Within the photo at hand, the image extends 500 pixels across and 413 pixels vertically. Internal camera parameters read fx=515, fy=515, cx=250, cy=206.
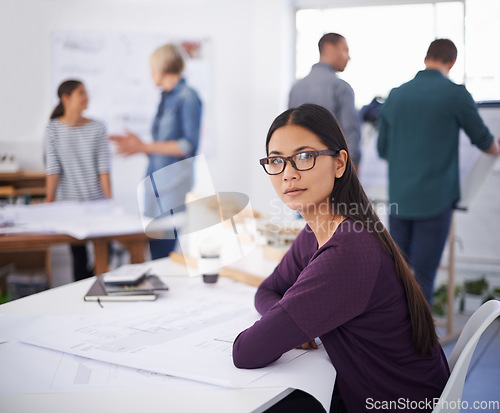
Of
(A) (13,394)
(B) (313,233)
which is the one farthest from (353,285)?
(A) (13,394)

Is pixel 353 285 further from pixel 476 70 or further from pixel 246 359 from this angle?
pixel 476 70

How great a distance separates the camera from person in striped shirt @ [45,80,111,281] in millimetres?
3139

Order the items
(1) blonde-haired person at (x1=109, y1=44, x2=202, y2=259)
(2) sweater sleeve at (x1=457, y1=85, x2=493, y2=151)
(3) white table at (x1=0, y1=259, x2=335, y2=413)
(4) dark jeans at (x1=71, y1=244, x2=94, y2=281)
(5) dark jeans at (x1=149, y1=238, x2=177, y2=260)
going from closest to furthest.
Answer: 1. (3) white table at (x1=0, y1=259, x2=335, y2=413)
2. (2) sweater sleeve at (x1=457, y1=85, x2=493, y2=151)
3. (5) dark jeans at (x1=149, y1=238, x2=177, y2=260)
4. (4) dark jeans at (x1=71, y1=244, x2=94, y2=281)
5. (1) blonde-haired person at (x1=109, y1=44, x2=202, y2=259)

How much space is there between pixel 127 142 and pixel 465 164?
2.44m

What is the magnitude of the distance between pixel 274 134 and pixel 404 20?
199 centimetres

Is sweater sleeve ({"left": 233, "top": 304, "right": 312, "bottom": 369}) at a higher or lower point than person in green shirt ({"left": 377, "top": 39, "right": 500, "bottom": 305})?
lower

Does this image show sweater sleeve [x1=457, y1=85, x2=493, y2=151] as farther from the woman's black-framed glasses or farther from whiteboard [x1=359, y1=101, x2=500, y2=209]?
the woman's black-framed glasses

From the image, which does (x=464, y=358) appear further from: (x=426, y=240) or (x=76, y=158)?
(x=76, y=158)

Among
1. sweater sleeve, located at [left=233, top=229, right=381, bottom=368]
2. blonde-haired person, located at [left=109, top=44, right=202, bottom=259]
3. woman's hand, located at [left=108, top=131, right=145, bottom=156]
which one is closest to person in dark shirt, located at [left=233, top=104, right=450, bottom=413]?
sweater sleeve, located at [left=233, top=229, right=381, bottom=368]

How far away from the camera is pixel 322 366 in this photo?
1014 millimetres

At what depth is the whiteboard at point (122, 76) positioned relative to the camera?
3902mm

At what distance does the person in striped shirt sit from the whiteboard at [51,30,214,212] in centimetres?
70

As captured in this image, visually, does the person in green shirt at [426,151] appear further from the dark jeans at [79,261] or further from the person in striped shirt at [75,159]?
the dark jeans at [79,261]

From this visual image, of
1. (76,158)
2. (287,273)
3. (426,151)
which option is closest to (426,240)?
(426,151)
